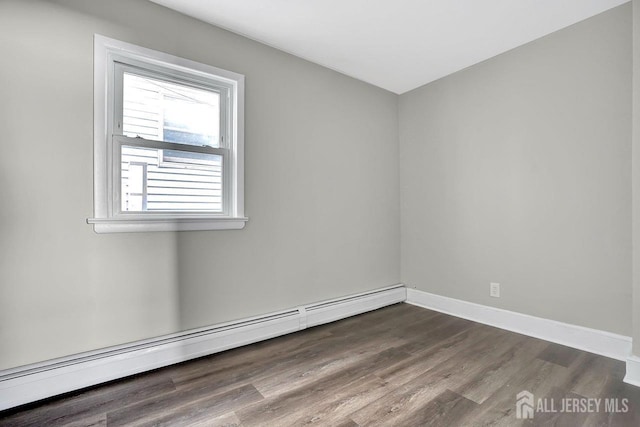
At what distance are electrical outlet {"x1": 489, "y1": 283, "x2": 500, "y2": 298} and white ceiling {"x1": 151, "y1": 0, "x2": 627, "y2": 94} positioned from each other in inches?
82.8

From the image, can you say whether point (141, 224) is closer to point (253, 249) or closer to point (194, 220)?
point (194, 220)

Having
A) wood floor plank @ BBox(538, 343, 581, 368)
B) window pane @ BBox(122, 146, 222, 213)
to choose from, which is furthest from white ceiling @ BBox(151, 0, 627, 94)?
wood floor plank @ BBox(538, 343, 581, 368)

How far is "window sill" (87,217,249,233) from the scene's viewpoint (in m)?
1.81

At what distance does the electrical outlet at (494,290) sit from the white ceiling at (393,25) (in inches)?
82.8

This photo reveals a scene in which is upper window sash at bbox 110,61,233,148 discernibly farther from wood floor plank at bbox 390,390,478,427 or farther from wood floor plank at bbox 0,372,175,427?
wood floor plank at bbox 390,390,478,427

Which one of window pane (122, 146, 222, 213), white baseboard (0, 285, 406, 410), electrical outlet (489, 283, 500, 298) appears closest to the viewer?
white baseboard (0, 285, 406, 410)

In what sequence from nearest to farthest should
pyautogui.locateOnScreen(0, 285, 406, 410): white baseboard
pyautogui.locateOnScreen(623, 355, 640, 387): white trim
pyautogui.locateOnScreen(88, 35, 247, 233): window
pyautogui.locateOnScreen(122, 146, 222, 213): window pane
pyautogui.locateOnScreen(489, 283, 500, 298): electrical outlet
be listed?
pyautogui.locateOnScreen(0, 285, 406, 410): white baseboard → pyautogui.locateOnScreen(623, 355, 640, 387): white trim → pyautogui.locateOnScreen(88, 35, 247, 233): window → pyautogui.locateOnScreen(122, 146, 222, 213): window pane → pyautogui.locateOnScreen(489, 283, 500, 298): electrical outlet

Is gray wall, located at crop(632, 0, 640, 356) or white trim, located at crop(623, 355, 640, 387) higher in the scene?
gray wall, located at crop(632, 0, 640, 356)

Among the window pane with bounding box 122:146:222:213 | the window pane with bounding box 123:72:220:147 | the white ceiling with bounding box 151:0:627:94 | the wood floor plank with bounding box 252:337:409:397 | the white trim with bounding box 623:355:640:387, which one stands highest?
the white ceiling with bounding box 151:0:627:94

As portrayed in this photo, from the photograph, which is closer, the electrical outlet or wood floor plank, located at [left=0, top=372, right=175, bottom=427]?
wood floor plank, located at [left=0, top=372, right=175, bottom=427]

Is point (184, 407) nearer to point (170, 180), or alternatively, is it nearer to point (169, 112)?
point (170, 180)

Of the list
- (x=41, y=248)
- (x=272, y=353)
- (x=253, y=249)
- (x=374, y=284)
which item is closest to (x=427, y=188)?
(x=374, y=284)

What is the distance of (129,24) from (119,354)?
6.95ft

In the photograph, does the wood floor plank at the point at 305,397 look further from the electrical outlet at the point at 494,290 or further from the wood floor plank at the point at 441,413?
the electrical outlet at the point at 494,290
